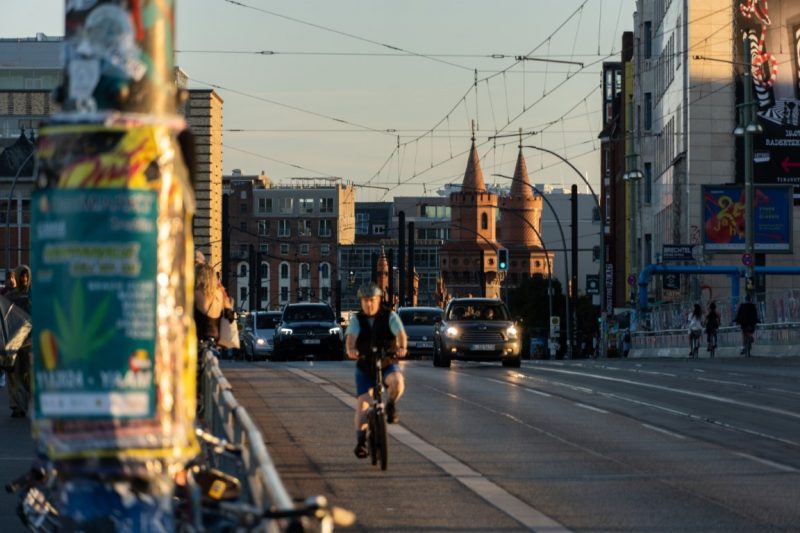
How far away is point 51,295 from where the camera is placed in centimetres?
554

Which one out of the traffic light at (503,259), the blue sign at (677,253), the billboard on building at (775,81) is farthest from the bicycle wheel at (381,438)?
the billboard on building at (775,81)

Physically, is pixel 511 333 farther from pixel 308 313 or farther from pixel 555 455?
pixel 555 455

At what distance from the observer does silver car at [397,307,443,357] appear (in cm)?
5231

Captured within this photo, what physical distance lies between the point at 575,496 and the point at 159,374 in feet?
28.4

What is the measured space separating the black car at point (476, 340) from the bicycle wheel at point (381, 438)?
25.0 meters

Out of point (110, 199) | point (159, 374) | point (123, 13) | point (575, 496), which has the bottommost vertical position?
point (575, 496)

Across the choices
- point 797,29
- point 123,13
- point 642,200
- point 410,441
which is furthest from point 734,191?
point 123,13

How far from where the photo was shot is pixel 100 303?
5473 millimetres

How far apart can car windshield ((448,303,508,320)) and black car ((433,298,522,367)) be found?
24 mm

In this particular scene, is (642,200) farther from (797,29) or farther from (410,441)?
(410,441)

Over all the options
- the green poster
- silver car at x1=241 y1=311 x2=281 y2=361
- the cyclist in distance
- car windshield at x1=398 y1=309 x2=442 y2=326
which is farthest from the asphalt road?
silver car at x1=241 y1=311 x2=281 y2=361

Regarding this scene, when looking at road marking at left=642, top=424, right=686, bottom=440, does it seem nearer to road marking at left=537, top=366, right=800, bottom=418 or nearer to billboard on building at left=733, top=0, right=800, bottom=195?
road marking at left=537, top=366, right=800, bottom=418

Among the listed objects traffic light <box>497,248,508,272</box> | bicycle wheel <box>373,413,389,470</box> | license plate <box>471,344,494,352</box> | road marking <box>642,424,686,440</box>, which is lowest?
road marking <box>642,424,686,440</box>

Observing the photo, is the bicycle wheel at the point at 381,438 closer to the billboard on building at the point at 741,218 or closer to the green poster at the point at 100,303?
the green poster at the point at 100,303
